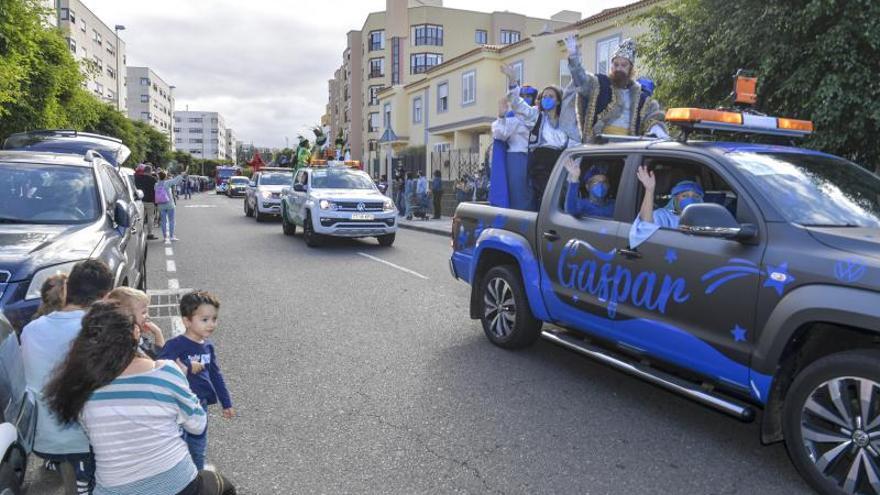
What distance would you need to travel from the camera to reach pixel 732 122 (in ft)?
14.1

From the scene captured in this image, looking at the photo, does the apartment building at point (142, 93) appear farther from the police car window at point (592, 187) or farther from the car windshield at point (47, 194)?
the police car window at point (592, 187)

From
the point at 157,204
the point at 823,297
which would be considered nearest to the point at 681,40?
the point at 823,297

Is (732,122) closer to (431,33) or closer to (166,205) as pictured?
(166,205)

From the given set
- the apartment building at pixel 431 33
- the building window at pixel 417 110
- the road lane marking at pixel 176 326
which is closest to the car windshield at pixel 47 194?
the road lane marking at pixel 176 326

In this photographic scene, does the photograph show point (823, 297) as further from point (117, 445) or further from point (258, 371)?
point (258, 371)

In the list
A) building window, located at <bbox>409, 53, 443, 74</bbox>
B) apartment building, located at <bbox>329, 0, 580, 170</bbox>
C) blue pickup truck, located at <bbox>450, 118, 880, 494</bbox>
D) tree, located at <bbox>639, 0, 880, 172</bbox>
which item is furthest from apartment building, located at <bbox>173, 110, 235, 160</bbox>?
blue pickup truck, located at <bbox>450, 118, 880, 494</bbox>

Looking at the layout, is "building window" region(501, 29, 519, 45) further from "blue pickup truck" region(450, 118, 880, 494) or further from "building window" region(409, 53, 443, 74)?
"blue pickup truck" region(450, 118, 880, 494)

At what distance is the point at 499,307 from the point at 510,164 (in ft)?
5.02

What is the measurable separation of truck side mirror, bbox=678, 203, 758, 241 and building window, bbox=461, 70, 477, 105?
2903 cm

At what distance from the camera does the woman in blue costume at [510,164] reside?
6.36m

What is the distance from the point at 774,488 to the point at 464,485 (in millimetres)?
1626

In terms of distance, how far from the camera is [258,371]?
17.2 feet

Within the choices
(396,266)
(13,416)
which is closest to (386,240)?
(396,266)

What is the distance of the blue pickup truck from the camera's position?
10.2 feet
